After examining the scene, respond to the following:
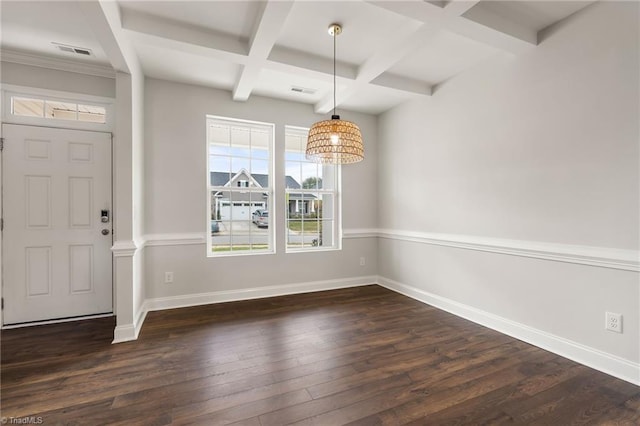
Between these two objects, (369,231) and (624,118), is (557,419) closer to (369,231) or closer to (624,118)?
(624,118)

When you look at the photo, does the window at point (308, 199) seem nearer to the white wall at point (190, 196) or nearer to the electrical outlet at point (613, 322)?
the white wall at point (190, 196)

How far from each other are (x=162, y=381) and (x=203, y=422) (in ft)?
1.90

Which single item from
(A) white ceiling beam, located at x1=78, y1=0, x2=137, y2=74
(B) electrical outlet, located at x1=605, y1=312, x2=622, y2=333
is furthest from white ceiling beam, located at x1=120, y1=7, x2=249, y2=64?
(B) electrical outlet, located at x1=605, y1=312, x2=622, y2=333

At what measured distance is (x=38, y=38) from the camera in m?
2.50

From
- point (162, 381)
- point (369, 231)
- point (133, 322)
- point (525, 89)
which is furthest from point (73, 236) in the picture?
point (525, 89)

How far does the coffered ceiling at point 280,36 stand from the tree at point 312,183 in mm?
1415

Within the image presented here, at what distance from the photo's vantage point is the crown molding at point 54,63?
2.72m

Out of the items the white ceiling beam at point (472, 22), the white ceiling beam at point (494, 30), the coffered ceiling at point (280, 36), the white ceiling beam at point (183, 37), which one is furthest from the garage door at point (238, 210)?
the white ceiling beam at point (494, 30)

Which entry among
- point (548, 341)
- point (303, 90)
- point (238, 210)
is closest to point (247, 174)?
point (238, 210)

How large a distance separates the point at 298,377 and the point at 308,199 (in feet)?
8.75

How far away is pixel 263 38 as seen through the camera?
2438mm

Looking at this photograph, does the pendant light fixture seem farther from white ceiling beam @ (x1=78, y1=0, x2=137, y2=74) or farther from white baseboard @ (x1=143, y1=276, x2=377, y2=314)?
white baseboard @ (x1=143, y1=276, x2=377, y2=314)

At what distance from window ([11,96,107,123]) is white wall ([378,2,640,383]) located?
385 cm

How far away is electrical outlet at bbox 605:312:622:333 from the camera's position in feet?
6.79
